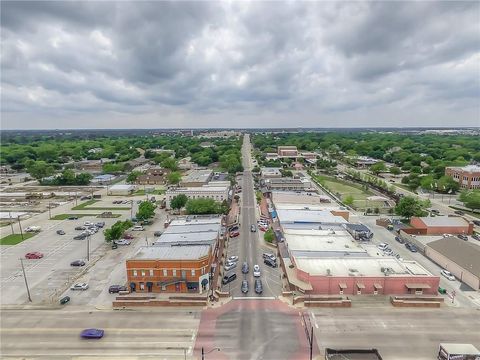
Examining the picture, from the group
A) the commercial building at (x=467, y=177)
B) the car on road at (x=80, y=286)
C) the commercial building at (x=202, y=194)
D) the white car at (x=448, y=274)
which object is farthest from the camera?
the commercial building at (x=467, y=177)

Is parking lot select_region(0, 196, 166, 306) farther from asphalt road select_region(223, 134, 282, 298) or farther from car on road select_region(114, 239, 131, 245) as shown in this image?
asphalt road select_region(223, 134, 282, 298)

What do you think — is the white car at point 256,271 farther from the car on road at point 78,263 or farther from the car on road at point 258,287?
the car on road at point 78,263

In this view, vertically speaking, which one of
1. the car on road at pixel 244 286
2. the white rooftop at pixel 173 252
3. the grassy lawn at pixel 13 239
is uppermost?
the white rooftop at pixel 173 252

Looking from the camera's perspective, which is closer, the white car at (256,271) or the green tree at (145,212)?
the white car at (256,271)

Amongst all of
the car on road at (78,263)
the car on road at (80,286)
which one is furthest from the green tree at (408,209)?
the car on road at (78,263)

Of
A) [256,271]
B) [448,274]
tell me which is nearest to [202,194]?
[256,271]

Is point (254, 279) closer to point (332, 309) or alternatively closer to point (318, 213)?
point (332, 309)

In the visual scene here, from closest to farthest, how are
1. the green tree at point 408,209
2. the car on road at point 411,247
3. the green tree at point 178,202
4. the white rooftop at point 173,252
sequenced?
the white rooftop at point 173,252
the car on road at point 411,247
the green tree at point 408,209
the green tree at point 178,202

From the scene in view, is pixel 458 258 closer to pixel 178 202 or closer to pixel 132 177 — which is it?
pixel 178 202

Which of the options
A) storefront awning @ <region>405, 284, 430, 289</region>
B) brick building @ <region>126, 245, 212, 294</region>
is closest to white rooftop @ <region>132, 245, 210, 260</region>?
brick building @ <region>126, 245, 212, 294</region>
